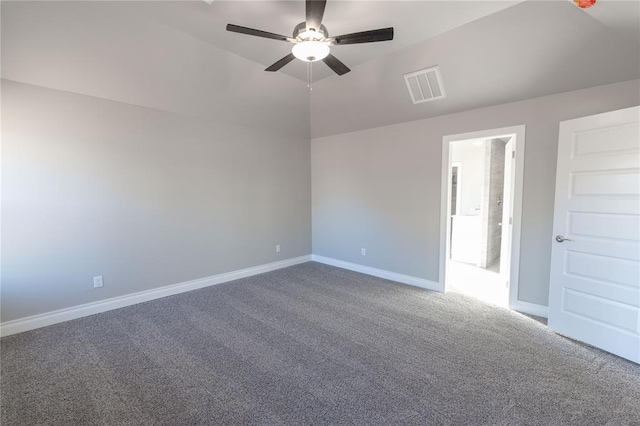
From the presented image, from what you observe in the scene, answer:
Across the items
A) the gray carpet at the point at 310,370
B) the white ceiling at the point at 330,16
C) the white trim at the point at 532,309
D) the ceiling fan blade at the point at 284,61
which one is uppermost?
the white ceiling at the point at 330,16

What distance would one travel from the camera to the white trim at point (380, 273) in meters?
4.13

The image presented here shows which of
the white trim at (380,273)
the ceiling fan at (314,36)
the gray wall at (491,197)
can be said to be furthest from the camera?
the gray wall at (491,197)

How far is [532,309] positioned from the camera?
3256 millimetres

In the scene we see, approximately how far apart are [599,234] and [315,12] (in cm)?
314

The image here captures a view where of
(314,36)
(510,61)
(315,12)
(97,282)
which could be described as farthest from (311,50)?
(97,282)

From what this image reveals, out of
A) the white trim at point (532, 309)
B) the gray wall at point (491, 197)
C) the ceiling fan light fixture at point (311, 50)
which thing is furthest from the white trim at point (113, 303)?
the gray wall at point (491, 197)

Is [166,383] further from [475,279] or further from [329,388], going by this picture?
[475,279]

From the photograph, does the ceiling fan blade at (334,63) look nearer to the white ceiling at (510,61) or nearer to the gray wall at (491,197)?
the white ceiling at (510,61)

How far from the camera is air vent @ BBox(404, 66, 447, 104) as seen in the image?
3246 mm

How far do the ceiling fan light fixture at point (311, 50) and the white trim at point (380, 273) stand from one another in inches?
132

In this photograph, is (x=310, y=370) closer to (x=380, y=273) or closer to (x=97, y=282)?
(x=380, y=273)

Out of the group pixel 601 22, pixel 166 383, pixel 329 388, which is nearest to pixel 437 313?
pixel 329 388

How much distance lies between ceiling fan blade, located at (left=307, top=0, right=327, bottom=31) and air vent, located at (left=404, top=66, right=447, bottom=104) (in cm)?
176

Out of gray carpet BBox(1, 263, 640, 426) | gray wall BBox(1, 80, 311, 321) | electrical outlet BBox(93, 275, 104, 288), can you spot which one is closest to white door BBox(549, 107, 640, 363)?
gray carpet BBox(1, 263, 640, 426)
